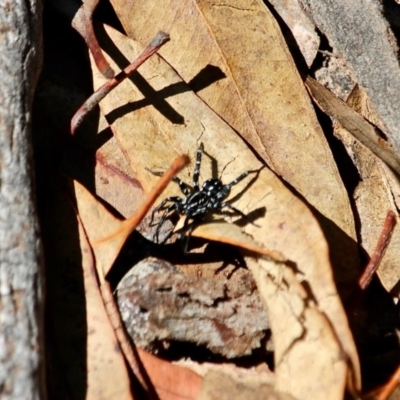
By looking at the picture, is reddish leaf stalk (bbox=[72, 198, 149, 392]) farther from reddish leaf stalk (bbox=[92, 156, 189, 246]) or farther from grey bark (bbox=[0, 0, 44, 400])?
grey bark (bbox=[0, 0, 44, 400])

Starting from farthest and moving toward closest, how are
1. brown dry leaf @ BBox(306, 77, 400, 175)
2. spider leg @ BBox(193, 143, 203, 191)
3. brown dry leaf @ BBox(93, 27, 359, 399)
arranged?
brown dry leaf @ BBox(306, 77, 400, 175) < spider leg @ BBox(193, 143, 203, 191) < brown dry leaf @ BBox(93, 27, 359, 399)

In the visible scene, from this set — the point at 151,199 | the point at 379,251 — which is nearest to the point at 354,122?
the point at 379,251

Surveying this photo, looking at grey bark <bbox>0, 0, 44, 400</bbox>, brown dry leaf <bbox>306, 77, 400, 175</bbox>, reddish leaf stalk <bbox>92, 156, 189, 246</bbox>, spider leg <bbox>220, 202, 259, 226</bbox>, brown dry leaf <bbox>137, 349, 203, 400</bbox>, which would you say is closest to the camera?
grey bark <bbox>0, 0, 44, 400</bbox>

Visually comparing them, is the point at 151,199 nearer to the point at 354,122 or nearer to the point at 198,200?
the point at 198,200

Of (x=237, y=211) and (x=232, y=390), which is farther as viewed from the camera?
(x=237, y=211)

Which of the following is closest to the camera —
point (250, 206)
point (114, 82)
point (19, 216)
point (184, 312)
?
point (19, 216)

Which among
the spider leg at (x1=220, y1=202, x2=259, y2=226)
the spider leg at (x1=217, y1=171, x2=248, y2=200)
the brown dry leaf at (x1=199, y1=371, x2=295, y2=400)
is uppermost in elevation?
the spider leg at (x1=217, y1=171, x2=248, y2=200)

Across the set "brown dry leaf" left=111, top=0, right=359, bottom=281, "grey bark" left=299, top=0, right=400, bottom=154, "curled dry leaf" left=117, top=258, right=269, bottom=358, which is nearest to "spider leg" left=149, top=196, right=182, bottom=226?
"curled dry leaf" left=117, top=258, right=269, bottom=358

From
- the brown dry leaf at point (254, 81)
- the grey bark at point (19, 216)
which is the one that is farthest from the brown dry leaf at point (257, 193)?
the grey bark at point (19, 216)
